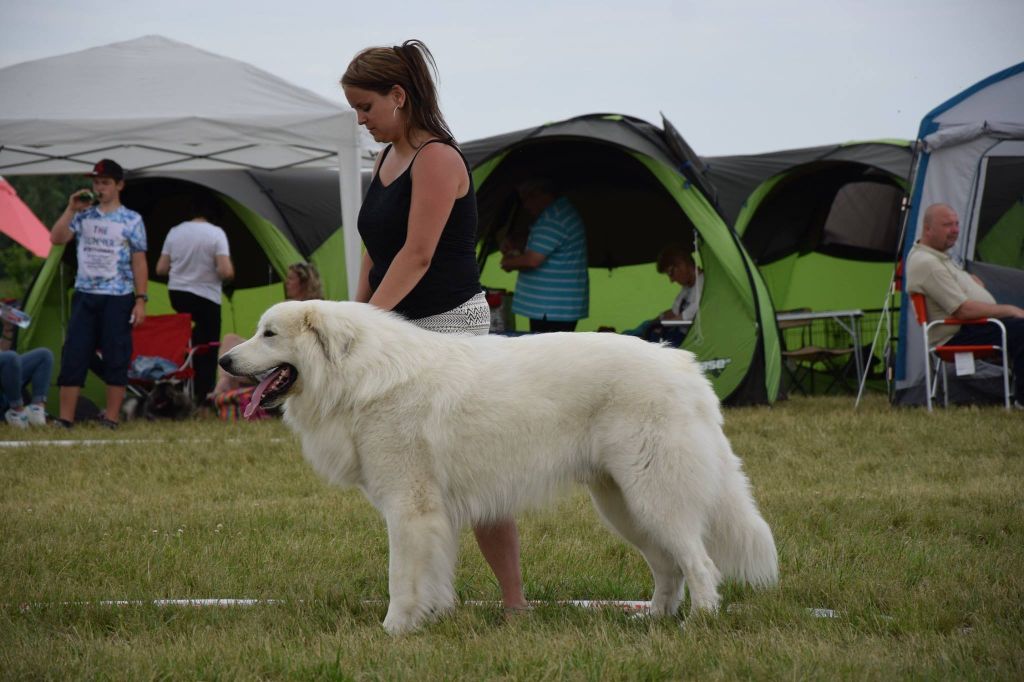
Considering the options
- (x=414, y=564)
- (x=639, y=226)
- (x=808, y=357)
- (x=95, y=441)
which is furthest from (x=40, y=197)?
(x=414, y=564)

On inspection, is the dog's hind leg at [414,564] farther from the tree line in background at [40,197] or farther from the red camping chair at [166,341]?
the tree line in background at [40,197]

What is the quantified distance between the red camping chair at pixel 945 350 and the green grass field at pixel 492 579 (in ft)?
5.79

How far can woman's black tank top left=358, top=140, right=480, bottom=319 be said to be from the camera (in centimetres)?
379

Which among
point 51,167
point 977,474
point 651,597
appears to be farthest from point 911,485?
point 51,167

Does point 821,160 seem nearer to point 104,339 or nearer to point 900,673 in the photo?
point 104,339

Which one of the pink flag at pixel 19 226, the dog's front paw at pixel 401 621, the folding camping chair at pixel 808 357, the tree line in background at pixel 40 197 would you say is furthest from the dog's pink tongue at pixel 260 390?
the tree line in background at pixel 40 197

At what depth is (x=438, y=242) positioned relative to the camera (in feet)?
12.4

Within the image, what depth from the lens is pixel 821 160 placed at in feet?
41.3

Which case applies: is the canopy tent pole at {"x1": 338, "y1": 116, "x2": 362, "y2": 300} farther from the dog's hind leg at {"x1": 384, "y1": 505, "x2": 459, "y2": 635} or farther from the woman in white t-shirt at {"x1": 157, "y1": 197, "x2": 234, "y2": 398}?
the dog's hind leg at {"x1": 384, "y1": 505, "x2": 459, "y2": 635}

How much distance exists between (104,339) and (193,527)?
4.47 m

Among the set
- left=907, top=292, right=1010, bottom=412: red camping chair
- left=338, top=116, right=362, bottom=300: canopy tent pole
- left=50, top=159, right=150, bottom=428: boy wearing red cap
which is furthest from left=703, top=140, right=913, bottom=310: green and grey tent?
left=50, top=159, right=150, bottom=428: boy wearing red cap

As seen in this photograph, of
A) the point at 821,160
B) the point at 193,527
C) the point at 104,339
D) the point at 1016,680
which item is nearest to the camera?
the point at 1016,680

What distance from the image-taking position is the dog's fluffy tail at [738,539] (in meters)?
3.62

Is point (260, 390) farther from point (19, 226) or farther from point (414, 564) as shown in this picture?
point (19, 226)
